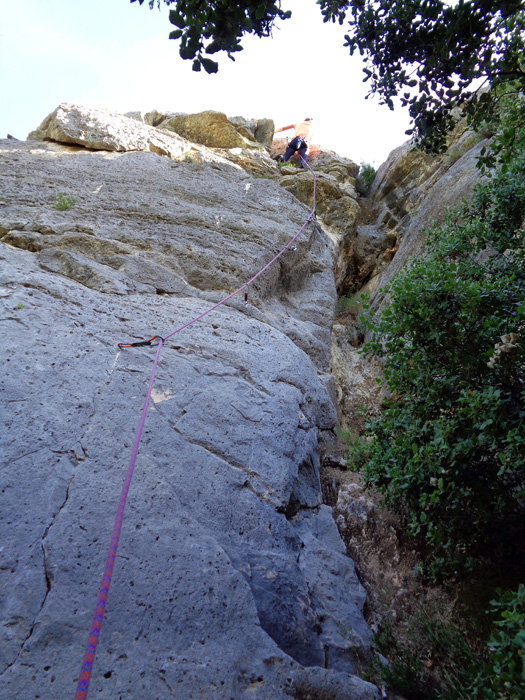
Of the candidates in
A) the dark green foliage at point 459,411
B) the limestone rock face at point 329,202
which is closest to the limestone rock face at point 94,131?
the limestone rock face at point 329,202

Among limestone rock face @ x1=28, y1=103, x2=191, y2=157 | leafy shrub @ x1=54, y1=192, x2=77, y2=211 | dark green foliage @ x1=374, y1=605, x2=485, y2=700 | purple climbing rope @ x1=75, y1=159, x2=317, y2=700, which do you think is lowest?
dark green foliage @ x1=374, y1=605, x2=485, y2=700

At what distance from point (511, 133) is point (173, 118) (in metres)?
12.1

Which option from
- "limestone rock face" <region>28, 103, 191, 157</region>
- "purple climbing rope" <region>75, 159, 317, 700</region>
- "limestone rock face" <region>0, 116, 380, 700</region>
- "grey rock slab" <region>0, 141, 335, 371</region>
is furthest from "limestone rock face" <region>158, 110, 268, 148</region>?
"purple climbing rope" <region>75, 159, 317, 700</region>

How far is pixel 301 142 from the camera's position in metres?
13.1

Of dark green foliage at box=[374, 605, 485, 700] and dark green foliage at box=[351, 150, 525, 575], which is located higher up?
dark green foliage at box=[351, 150, 525, 575]

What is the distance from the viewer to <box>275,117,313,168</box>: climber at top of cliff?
13.1 m

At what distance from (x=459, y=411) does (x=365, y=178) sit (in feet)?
44.7

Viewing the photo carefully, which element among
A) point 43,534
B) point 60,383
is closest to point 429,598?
point 43,534

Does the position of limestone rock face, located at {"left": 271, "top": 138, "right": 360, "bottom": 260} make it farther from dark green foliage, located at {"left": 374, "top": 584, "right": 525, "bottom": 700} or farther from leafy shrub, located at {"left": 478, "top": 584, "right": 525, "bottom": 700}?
leafy shrub, located at {"left": 478, "top": 584, "right": 525, "bottom": 700}

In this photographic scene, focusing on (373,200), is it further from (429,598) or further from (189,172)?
(429,598)

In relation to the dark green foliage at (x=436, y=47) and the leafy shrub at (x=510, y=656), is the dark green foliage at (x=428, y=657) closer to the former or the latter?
the leafy shrub at (x=510, y=656)

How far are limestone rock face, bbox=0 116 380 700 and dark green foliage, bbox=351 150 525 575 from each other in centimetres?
100

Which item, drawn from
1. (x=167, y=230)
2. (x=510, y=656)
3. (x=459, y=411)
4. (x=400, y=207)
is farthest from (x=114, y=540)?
(x=400, y=207)

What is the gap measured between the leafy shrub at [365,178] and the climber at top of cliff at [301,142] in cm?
241
